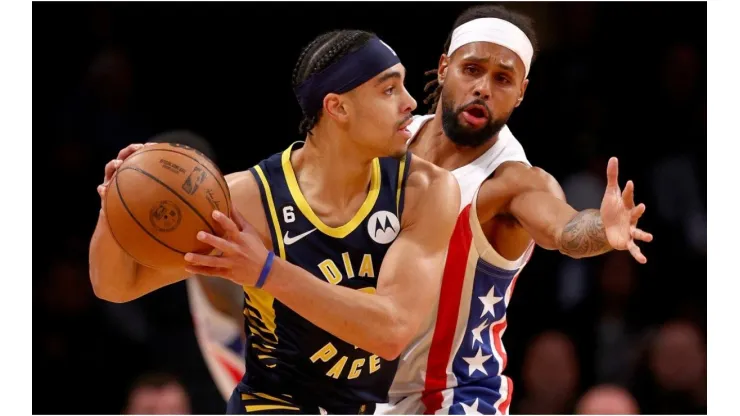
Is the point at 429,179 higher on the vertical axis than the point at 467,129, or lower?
lower

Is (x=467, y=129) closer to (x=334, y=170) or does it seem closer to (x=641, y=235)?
(x=334, y=170)

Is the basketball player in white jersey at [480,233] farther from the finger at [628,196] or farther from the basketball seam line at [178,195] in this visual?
the basketball seam line at [178,195]

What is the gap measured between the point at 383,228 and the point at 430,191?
0.67 feet

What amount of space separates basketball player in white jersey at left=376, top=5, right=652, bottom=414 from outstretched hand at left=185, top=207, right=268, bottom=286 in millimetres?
1181

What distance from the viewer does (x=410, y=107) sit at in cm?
340

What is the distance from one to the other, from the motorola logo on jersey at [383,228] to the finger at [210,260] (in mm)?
668

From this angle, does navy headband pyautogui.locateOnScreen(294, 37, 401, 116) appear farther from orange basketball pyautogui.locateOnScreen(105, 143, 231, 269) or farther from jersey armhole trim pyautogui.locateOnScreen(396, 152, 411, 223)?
orange basketball pyautogui.locateOnScreen(105, 143, 231, 269)

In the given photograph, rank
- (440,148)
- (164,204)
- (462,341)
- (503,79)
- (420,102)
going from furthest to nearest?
(420,102) < (440,148) < (503,79) < (462,341) < (164,204)

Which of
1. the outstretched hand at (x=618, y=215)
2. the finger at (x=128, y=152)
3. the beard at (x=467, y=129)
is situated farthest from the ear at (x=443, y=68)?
the finger at (x=128, y=152)

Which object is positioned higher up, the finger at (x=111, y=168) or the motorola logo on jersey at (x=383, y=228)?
the finger at (x=111, y=168)

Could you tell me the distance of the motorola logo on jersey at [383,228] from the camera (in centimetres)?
345

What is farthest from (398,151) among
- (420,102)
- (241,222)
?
(420,102)

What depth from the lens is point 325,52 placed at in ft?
11.2

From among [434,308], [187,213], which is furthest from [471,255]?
[187,213]
